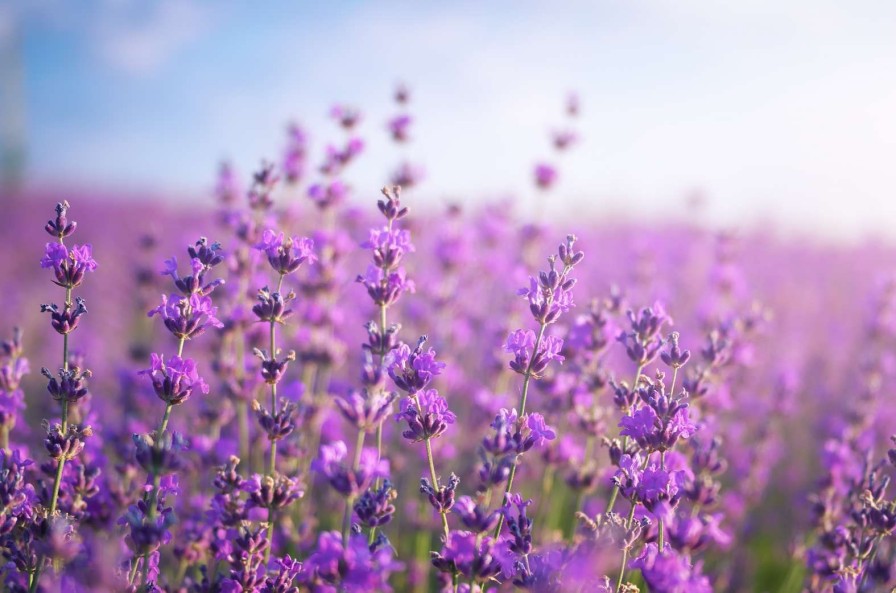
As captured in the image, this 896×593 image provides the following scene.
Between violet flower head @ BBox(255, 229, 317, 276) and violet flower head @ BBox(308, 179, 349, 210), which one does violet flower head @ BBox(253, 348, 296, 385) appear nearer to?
violet flower head @ BBox(255, 229, 317, 276)

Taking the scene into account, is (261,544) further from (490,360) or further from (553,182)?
(553,182)

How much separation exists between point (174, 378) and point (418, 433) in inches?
33.2

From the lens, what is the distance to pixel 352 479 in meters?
2.07

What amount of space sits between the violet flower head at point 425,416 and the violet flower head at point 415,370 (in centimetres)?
4

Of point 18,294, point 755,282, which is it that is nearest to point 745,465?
point 755,282

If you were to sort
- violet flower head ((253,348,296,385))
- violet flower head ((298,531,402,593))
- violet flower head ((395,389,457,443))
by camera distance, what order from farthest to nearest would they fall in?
violet flower head ((253,348,296,385)), violet flower head ((395,389,457,443)), violet flower head ((298,531,402,593))

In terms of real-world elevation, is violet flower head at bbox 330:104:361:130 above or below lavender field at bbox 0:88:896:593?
above

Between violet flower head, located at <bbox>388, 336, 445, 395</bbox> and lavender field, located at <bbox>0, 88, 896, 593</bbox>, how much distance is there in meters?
0.01

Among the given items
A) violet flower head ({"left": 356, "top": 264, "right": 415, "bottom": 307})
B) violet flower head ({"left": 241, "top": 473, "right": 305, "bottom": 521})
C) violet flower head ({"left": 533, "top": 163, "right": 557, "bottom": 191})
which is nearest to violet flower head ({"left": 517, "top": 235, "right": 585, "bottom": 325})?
violet flower head ({"left": 356, "top": 264, "right": 415, "bottom": 307})

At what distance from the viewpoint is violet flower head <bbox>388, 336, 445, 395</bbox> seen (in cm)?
216

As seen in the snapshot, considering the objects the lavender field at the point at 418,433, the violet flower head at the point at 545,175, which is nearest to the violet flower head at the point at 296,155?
the lavender field at the point at 418,433

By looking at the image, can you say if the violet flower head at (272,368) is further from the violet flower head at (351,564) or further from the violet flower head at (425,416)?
the violet flower head at (351,564)

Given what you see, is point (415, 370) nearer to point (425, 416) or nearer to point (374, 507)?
point (425, 416)

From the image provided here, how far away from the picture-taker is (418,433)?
218cm
